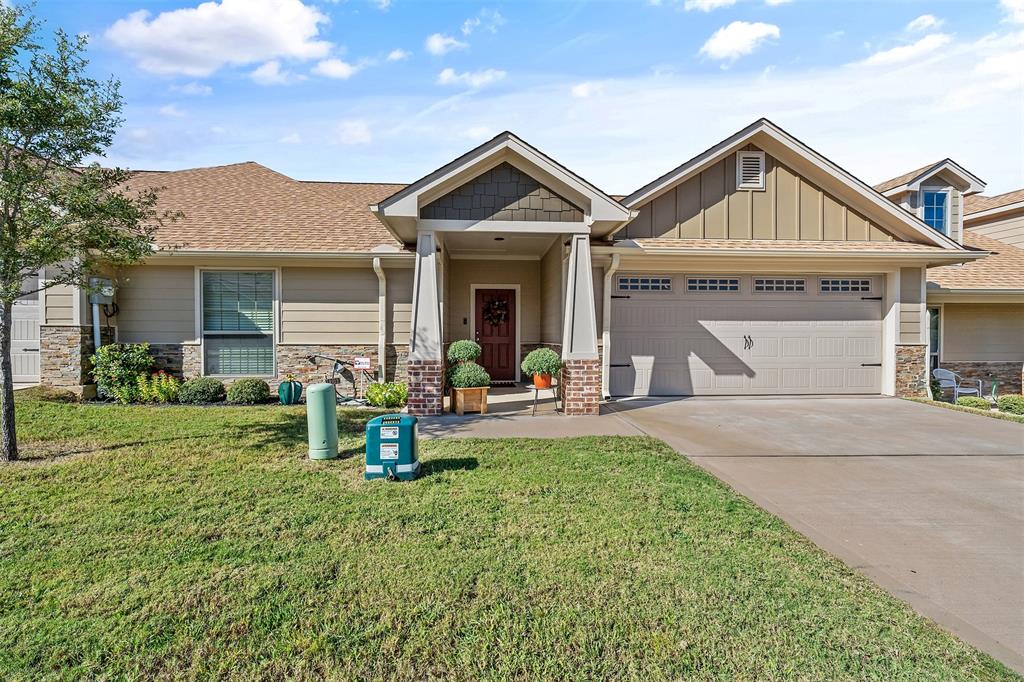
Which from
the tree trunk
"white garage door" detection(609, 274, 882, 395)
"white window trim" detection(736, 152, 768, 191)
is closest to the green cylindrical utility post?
the tree trunk

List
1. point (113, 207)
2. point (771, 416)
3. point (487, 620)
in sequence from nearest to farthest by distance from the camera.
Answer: point (487, 620) → point (113, 207) → point (771, 416)

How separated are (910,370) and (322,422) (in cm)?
1104

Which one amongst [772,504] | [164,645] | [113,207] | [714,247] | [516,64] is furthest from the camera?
[714,247]

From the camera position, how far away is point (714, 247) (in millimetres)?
9430

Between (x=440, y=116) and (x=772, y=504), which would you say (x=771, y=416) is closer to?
(x=772, y=504)

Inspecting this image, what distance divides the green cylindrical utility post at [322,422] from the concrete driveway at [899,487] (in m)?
4.01

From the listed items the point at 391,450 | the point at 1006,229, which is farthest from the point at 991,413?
the point at 391,450

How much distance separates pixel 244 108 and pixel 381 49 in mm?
3266

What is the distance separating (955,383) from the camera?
10336mm

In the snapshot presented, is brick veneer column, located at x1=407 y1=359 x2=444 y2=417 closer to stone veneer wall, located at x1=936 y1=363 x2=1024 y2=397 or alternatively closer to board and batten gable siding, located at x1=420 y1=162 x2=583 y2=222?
board and batten gable siding, located at x1=420 y1=162 x2=583 y2=222

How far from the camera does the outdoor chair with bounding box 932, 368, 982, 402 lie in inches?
412

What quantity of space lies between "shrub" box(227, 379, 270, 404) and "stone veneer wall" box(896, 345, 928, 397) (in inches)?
484

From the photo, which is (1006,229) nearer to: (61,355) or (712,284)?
(712,284)

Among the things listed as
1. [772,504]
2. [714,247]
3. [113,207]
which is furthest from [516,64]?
[772,504]
